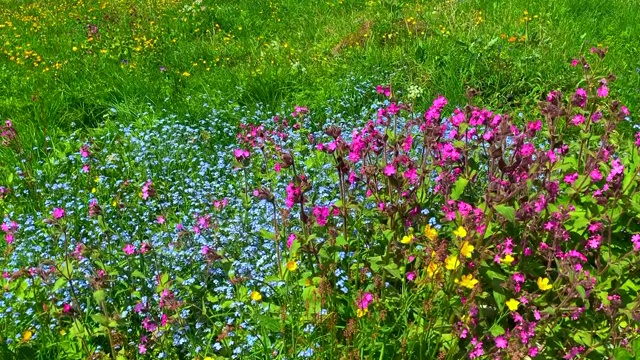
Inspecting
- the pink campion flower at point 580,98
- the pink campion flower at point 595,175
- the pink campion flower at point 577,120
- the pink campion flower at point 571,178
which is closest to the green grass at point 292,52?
the pink campion flower at point 580,98

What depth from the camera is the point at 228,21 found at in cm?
733

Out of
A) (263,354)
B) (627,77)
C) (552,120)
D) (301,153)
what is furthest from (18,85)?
(627,77)

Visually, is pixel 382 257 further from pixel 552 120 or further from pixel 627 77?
pixel 627 77

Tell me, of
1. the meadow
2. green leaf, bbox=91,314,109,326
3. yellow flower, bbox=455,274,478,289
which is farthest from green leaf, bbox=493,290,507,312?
green leaf, bbox=91,314,109,326

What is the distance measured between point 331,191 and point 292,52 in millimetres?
3088

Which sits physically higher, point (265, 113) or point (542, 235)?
point (542, 235)

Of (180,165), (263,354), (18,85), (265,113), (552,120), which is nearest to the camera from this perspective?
(263,354)

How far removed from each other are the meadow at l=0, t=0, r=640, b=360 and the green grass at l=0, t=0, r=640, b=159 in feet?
0.12

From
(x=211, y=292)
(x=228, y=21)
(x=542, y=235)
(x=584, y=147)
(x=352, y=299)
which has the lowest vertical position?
(x=228, y=21)

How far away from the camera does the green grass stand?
486 cm

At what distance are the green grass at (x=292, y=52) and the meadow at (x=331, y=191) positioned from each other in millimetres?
35

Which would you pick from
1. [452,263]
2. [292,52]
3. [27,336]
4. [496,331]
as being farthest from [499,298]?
[292,52]

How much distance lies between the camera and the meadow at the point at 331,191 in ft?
7.23

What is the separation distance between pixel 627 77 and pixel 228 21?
476cm
